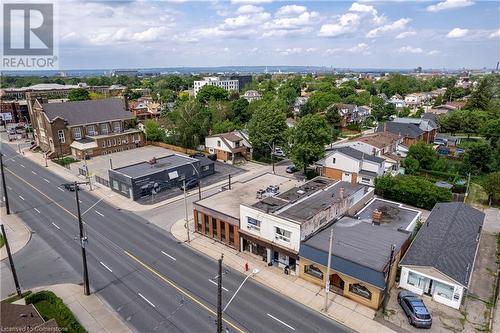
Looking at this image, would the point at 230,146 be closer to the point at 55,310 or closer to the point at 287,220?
the point at 287,220

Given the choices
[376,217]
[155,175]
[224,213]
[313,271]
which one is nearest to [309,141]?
[376,217]

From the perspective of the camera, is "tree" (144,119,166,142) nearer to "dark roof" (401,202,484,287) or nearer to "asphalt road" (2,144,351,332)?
"asphalt road" (2,144,351,332)

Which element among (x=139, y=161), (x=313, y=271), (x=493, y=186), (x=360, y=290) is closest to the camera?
(x=360, y=290)

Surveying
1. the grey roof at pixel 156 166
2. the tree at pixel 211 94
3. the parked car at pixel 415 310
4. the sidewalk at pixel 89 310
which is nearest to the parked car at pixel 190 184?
the grey roof at pixel 156 166

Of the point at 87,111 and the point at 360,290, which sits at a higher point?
the point at 87,111

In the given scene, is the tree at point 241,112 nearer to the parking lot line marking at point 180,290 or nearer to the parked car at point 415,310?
the parking lot line marking at point 180,290
